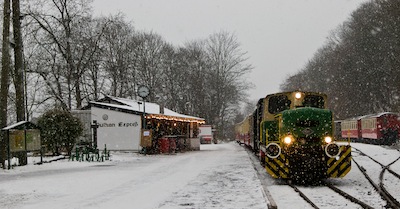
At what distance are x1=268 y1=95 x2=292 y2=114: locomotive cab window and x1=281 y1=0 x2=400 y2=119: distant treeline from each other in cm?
2898

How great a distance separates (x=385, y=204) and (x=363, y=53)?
44.9 m

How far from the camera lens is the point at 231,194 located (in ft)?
35.7

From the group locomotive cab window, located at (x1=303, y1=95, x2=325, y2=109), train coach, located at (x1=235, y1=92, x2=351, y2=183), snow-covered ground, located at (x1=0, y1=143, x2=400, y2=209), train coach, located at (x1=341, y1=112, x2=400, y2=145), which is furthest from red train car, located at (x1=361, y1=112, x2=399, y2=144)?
train coach, located at (x1=235, y1=92, x2=351, y2=183)

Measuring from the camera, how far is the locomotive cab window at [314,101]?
623 inches

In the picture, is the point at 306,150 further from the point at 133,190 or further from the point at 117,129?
the point at 117,129

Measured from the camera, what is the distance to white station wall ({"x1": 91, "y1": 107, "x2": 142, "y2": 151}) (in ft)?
102

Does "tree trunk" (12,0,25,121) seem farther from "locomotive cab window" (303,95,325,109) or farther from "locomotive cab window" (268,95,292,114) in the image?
"locomotive cab window" (303,95,325,109)

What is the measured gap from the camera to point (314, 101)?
15898 mm

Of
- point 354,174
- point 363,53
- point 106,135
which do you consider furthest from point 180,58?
point 354,174

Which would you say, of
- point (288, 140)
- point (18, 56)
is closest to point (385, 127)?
point (288, 140)

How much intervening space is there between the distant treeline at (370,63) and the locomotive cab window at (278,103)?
29.0 metres

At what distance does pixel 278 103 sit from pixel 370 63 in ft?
124

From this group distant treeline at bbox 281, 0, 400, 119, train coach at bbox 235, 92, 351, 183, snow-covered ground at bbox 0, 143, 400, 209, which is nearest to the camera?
snow-covered ground at bbox 0, 143, 400, 209

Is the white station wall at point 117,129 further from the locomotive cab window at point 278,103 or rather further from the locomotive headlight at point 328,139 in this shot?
the locomotive headlight at point 328,139
